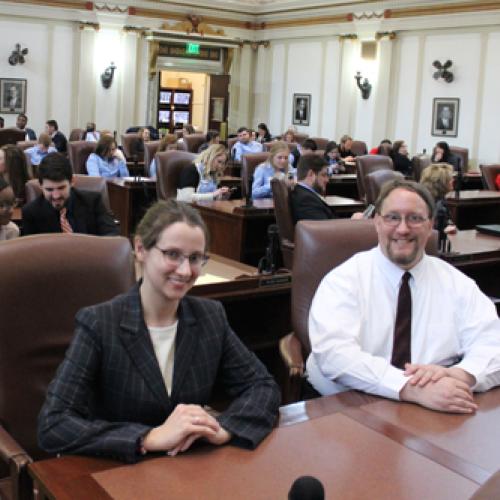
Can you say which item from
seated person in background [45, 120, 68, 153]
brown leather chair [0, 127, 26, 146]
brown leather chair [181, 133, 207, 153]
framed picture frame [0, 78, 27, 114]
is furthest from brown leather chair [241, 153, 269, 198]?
framed picture frame [0, 78, 27, 114]

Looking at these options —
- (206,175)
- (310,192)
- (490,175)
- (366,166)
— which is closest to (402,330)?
(310,192)

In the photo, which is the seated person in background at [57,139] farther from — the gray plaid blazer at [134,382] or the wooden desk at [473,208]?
the gray plaid blazer at [134,382]

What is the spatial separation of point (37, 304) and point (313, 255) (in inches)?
47.4

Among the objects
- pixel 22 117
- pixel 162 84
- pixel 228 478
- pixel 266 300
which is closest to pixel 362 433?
pixel 228 478

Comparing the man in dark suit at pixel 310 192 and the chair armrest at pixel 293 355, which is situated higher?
the man in dark suit at pixel 310 192

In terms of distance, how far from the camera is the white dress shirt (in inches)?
100.0

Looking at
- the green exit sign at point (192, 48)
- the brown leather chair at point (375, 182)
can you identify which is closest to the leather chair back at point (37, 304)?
the brown leather chair at point (375, 182)

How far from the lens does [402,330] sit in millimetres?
2639

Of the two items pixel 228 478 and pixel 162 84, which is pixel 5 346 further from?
pixel 162 84

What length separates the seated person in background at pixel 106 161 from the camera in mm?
8258

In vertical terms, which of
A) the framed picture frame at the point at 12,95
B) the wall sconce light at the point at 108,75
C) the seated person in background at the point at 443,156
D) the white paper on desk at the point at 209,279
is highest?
the wall sconce light at the point at 108,75

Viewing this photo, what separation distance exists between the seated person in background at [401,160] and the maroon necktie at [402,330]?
360 inches

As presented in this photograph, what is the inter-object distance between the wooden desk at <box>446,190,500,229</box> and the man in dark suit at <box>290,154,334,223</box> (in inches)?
Answer: 99.2

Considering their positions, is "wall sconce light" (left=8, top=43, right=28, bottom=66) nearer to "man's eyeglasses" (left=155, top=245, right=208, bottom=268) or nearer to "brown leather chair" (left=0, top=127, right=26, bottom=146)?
"brown leather chair" (left=0, top=127, right=26, bottom=146)
